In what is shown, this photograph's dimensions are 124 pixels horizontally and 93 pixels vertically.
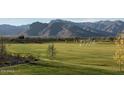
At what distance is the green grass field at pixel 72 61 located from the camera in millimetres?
9469

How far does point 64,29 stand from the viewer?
9609 mm

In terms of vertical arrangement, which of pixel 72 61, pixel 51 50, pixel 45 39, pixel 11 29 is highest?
pixel 11 29

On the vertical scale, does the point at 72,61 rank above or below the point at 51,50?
below

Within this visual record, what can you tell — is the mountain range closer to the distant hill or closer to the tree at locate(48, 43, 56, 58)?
the distant hill

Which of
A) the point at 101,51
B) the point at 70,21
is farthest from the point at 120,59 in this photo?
the point at 70,21

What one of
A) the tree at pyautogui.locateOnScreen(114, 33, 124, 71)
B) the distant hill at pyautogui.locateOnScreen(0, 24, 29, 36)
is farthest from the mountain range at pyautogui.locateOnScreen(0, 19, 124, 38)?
the tree at pyautogui.locateOnScreen(114, 33, 124, 71)

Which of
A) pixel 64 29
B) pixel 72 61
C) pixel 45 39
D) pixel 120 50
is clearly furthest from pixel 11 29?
pixel 120 50

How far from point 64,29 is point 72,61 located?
1.86ft

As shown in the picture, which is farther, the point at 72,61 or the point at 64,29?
the point at 64,29

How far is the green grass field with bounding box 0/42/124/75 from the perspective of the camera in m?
9.47

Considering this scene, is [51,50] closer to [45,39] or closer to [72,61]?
[45,39]

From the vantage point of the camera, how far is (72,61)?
9.47 meters
